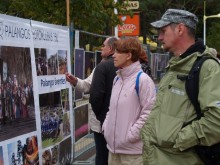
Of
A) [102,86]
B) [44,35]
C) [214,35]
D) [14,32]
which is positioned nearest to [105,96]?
[102,86]

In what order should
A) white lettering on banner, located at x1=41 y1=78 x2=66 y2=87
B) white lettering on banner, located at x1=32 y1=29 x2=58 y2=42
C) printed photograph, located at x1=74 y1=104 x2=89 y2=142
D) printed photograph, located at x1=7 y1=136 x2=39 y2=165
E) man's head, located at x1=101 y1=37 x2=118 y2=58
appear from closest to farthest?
printed photograph, located at x1=7 y1=136 x2=39 y2=165 < white lettering on banner, located at x1=32 y1=29 x2=58 y2=42 < white lettering on banner, located at x1=41 y1=78 x2=66 y2=87 < man's head, located at x1=101 y1=37 x2=118 y2=58 < printed photograph, located at x1=74 y1=104 x2=89 y2=142

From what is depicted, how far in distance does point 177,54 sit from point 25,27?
2.08 metres

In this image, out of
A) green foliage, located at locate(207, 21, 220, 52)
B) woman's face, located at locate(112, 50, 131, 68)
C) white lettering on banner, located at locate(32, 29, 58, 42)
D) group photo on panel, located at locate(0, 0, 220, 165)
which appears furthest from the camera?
green foliage, located at locate(207, 21, 220, 52)

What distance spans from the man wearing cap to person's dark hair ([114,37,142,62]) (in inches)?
50.8

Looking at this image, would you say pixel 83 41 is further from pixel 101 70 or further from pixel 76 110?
pixel 101 70

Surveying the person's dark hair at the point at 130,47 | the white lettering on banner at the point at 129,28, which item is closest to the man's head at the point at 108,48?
the person's dark hair at the point at 130,47

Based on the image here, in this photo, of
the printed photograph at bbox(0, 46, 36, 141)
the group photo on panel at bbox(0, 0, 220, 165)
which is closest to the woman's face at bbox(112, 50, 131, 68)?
the group photo on panel at bbox(0, 0, 220, 165)

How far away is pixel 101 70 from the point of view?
508 centimetres

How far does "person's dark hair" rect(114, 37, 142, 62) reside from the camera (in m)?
4.40

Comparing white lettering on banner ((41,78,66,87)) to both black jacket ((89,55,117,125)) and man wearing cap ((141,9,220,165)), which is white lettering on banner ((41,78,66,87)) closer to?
black jacket ((89,55,117,125))

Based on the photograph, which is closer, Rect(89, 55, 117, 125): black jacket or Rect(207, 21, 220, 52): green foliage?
Rect(89, 55, 117, 125): black jacket

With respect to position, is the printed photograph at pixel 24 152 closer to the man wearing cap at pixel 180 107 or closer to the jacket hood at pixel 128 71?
the jacket hood at pixel 128 71

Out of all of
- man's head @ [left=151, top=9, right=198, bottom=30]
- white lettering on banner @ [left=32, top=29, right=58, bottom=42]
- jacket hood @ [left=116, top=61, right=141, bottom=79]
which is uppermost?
man's head @ [left=151, top=9, right=198, bottom=30]

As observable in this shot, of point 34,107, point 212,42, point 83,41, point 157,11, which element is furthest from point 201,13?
point 34,107
